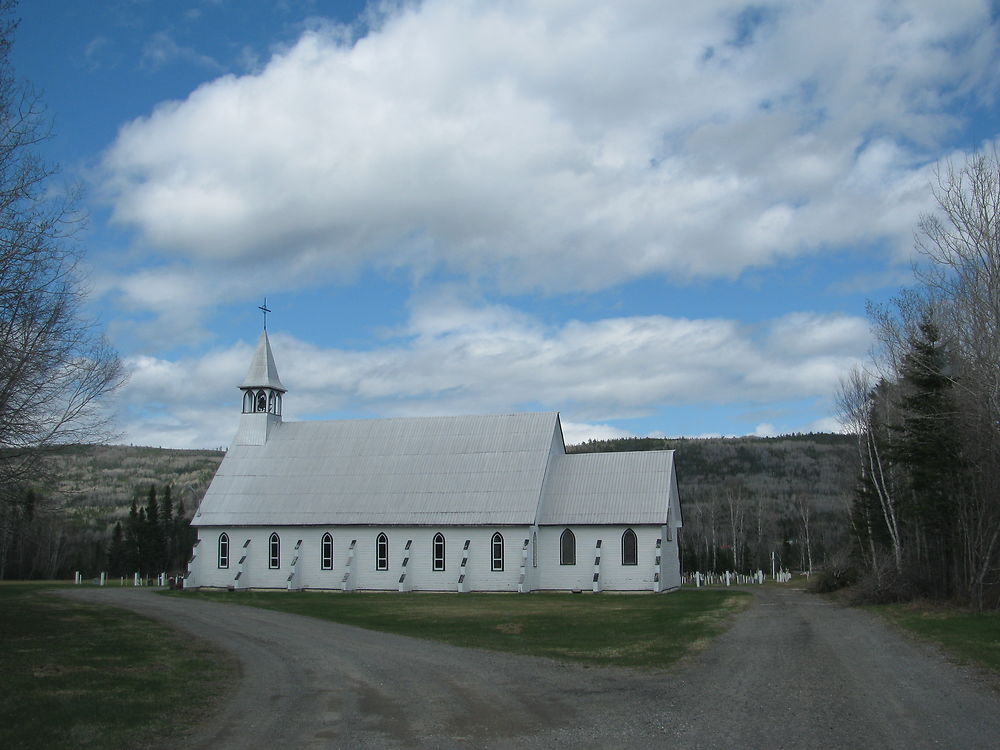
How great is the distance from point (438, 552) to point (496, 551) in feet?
10.4

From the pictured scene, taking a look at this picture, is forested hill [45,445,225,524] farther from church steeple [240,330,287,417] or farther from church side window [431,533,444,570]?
church side window [431,533,444,570]

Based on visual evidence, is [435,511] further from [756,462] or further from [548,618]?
[756,462]

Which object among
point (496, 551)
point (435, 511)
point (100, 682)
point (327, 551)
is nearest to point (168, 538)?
point (327, 551)

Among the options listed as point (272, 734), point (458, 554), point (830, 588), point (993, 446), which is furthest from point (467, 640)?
point (830, 588)

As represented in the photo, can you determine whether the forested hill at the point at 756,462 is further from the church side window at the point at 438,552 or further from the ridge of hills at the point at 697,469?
the church side window at the point at 438,552

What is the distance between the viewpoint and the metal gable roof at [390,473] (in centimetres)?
4516

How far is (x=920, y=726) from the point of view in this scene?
36.7ft

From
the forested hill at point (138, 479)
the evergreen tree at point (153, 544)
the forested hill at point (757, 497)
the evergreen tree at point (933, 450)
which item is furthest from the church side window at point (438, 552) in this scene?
the forested hill at point (138, 479)

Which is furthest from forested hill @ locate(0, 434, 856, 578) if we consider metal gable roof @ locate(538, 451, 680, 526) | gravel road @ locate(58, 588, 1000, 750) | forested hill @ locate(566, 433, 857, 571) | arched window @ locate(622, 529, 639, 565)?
gravel road @ locate(58, 588, 1000, 750)

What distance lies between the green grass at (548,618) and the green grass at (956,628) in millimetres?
5185

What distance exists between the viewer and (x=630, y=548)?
43.0m

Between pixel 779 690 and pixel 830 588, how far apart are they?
3243 centimetres

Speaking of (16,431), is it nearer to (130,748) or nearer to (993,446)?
(130,748)

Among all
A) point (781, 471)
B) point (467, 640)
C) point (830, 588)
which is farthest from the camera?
point (781, 471)
